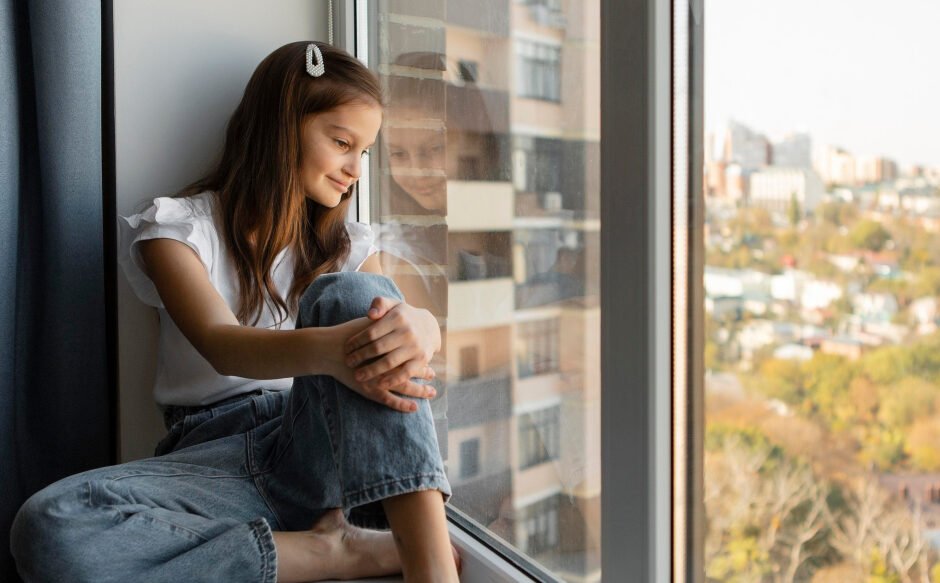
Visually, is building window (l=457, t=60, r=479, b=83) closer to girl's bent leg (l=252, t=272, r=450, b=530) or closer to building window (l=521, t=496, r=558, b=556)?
girl's bent leg (l=252, t=272, r=450, b=530)

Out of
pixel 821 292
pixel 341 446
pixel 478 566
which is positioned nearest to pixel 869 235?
pixel 821 292

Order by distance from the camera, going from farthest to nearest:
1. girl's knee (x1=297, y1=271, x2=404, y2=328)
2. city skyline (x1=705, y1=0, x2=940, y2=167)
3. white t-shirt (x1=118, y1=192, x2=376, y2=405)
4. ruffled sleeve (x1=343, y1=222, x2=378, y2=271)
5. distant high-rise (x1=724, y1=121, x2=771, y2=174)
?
ruffled sleeve (x1=343, y1=222, x2=378, y2=271)
white t-shirt (x1=118, y1=192, x2=376, y2=405)
girl's knee (x1=297, y1=271, x2=404, y2=328)
distant high-rise (x1=724, y1=121, x2=771, y2=174)
city skyline (x1=705, y1=0, x2=940, y2=167)

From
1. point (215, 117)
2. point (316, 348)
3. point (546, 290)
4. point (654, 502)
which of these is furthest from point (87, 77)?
point (654, 502)

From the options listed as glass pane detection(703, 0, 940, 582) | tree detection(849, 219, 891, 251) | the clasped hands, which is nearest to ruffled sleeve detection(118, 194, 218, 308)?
the clasped hands

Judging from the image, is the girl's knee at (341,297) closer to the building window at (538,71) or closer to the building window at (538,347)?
the building window at (538,347)

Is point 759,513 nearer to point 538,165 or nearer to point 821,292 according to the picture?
point 821,292

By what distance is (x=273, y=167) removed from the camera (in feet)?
3.87

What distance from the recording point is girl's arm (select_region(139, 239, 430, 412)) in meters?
0.86

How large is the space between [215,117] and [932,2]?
3.58ft

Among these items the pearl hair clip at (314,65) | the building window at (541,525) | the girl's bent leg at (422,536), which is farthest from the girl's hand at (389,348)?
the pearl hair clip at (314,65)

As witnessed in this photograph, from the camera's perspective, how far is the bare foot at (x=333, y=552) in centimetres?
94

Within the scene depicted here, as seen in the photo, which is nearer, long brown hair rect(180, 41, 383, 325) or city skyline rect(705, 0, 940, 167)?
city skyline rect(705, 0, 940, 167)

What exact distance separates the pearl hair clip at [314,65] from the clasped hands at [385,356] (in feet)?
1.48

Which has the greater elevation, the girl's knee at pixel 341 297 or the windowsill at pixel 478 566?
the girl's knee at pixel 341 297
